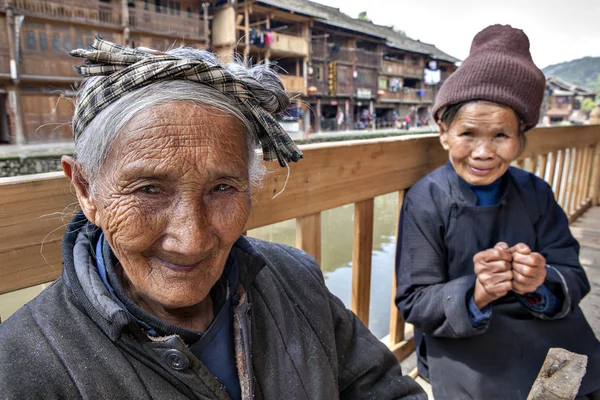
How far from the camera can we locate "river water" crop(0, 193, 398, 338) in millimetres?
5867

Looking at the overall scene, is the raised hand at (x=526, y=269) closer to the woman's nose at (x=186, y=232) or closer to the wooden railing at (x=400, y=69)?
the woman's nose at (x=186, y=232)

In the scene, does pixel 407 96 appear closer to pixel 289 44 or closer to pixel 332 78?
pixel 332 78

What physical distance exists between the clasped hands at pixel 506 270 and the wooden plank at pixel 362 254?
1.76 feet

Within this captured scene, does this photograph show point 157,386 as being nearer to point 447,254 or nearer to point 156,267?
point 156,267

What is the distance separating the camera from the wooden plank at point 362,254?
1.84 metres

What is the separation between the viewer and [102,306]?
0.75m

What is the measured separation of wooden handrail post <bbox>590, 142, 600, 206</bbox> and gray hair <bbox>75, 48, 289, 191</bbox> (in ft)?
18.5

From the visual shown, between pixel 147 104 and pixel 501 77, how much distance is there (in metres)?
1.41

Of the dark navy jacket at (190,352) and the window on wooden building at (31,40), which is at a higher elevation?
the window on wooden building at (31,40)

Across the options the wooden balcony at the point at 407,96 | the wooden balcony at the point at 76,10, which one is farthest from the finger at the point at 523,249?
the wooden balcony at the point at 407,96

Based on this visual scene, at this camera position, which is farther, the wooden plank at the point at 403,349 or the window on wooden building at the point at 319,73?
the window on wooden building at the point at 319,73

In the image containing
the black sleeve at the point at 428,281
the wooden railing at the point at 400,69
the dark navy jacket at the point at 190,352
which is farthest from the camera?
the wooden railing at the point at 400,69

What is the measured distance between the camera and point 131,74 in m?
0.77

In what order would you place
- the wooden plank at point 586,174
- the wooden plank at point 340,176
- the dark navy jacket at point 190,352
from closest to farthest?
the dark navy jacket at point 190,352, the wooden plank at point 340,176, the wooden plank at point 586,174
